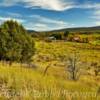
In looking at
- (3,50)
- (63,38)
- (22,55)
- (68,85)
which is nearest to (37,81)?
(68,85)

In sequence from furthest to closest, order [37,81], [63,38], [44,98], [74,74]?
[63,38] → [74,74] → [37,81] → [44,98]

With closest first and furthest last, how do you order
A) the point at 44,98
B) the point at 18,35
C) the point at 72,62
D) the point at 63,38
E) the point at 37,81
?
the point at 44,98, the point at 37,81, the point at 72,62, the point at 18,35, the point at 63,38

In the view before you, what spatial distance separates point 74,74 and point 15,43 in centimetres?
912

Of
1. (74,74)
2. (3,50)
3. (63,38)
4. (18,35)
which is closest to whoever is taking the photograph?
(74,74)

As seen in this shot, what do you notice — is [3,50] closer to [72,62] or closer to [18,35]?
[18,35]

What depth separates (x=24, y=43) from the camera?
22844 mm

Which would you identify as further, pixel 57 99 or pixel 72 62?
pixel 72 62

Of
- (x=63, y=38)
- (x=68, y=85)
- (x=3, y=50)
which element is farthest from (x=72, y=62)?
(x=63, y=38)

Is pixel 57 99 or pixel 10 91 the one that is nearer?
pixel 57 99

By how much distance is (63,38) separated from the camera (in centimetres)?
15538

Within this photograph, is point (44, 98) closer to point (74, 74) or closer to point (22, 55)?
point (74, 74)

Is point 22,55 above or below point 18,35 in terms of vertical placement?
below

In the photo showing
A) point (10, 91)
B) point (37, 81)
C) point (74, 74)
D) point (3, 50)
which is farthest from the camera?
point (3, 50)

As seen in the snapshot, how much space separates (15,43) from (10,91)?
48.5ft
